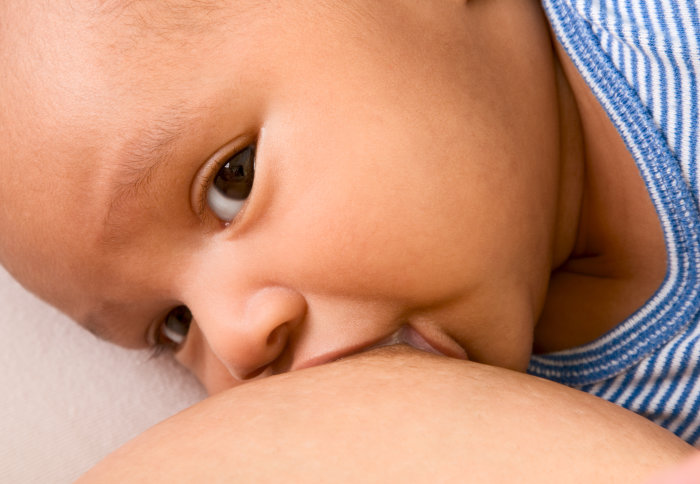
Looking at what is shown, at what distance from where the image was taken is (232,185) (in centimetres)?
83

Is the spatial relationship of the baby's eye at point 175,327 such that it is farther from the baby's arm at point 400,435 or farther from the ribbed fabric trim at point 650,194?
the ribbed fabric trim at point 650,194

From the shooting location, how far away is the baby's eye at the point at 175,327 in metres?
1.02

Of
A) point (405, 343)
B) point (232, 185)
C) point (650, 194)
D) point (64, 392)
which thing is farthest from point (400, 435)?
point (64, 392)

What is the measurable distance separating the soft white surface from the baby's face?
250mm

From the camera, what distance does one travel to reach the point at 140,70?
78 centimetres

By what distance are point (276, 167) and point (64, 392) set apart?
47 centimetres

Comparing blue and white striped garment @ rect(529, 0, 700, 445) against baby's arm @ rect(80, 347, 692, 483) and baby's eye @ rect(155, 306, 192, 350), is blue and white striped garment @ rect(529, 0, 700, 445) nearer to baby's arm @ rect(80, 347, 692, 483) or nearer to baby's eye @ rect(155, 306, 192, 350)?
baby's arm @ rect(80, 347, 692, 483)

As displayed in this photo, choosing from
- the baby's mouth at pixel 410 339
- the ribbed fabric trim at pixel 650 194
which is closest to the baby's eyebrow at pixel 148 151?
the baby's mouth at pixel 410 339

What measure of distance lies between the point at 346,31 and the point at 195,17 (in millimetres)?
157

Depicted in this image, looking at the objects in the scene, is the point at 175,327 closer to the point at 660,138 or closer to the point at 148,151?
the point at 148,151

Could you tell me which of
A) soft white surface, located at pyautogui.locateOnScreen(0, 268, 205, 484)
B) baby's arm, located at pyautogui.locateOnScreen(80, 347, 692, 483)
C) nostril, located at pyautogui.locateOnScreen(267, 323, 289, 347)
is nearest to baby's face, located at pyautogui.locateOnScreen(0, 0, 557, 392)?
nostril, located at pyautogui.locateOnScreen(267, 323, 289, 347)

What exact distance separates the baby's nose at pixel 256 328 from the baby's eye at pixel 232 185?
0.33 feet

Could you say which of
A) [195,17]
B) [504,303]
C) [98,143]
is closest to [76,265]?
[98,143]

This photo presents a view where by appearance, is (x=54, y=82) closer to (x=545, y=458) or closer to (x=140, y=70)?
(x=140, y=70)
